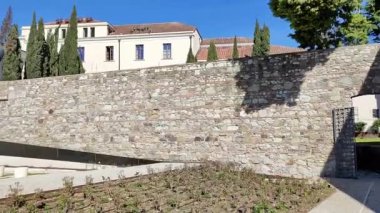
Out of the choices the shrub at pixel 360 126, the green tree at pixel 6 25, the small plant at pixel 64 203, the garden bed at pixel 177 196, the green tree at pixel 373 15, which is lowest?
the shrub at pixel 360 126

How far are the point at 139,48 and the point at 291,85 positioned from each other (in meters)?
26.7

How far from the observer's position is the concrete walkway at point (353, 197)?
629 cm

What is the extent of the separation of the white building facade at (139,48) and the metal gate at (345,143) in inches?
996

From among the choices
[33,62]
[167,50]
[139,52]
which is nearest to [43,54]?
[33,62]

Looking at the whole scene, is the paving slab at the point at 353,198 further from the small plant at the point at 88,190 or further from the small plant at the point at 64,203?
the small plant at the point at 64,203

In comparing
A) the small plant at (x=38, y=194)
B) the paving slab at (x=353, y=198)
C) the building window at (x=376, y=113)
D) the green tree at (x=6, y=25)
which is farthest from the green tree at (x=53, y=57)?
the building window at (x=376, y=113)

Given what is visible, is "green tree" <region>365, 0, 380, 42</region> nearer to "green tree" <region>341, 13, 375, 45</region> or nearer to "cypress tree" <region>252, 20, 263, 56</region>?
"green tree" <region>341, 13, 375, 45</region>

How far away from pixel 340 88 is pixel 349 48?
1.02 meters

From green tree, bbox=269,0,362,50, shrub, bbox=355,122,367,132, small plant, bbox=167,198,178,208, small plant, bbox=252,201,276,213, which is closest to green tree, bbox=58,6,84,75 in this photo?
green tree, bbox=269,0,362,50

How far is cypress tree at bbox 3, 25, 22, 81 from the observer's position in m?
25.4

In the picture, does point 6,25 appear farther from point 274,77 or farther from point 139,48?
point 274,77

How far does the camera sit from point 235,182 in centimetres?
827

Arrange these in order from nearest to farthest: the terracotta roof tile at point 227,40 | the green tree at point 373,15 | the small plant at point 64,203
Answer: the small plant at point 64,203 < the green tree at point 373,15 < the terracotta roof tile at point 227,40

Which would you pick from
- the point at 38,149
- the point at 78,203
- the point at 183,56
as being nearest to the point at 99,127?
the point at 38,149
